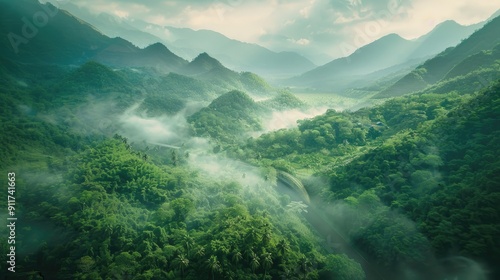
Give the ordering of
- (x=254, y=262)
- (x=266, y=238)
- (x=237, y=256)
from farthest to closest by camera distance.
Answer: (x=266, y=238) → (x=237, y=256) → (x=254, y=262)

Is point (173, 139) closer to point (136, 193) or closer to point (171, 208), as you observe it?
point (136, 193)

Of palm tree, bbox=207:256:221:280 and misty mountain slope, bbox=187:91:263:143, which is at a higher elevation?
misty mountain slope, bbox=187:91:263:143

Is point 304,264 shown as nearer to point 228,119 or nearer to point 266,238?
point 266,238

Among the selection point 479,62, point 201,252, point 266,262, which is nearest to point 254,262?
point 266,262

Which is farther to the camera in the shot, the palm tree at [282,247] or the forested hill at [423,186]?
the palm tree at [282,247]

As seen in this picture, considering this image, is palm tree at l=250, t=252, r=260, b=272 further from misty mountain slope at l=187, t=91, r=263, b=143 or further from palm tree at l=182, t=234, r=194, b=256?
misty mountain slope at l=187, t=91, r=263, b=143

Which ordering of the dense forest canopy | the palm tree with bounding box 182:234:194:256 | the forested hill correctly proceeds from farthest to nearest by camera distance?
1. the palm tree with bounding box 182:234:194:256
2. the forested hill
3. the dense forest canopy

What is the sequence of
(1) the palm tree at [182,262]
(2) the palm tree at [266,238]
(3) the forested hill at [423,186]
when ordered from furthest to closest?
(2) the palm tree at [266,238], (3) the forested hill at [423,186], (1) the palm tree at [182,262]

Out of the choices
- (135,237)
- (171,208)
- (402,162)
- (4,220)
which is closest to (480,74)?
(402,162)

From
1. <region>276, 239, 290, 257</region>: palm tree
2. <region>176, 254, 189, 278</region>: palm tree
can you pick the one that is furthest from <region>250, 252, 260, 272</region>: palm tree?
<region>176, 254, 189, 278</region>: palm tree

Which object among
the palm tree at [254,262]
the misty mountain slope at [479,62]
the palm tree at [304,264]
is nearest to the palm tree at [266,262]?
the palm tree at [254,262]

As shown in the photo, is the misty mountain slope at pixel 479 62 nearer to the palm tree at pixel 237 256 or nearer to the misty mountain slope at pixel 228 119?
the misty mountain slope at pixel 228 119
